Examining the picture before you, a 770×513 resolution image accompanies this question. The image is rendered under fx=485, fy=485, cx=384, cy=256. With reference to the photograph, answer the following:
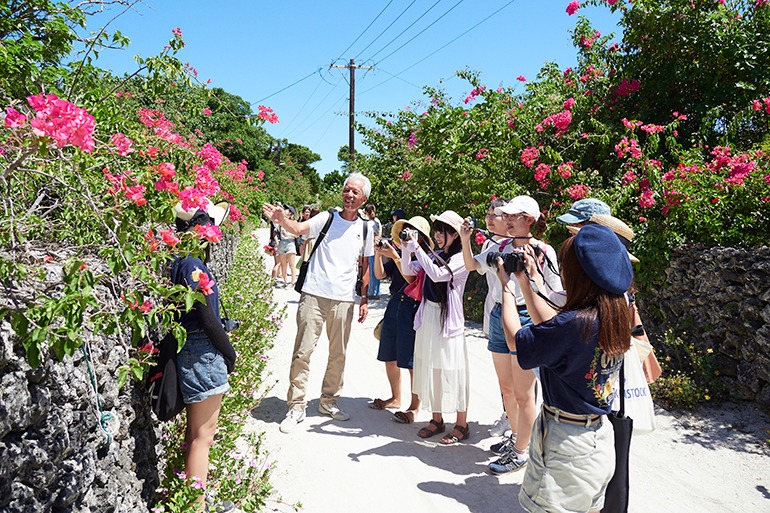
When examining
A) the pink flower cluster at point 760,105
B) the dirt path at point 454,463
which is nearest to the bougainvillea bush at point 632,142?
the pink flower cluster at point 760,105

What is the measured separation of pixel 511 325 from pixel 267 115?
1973 millimetres

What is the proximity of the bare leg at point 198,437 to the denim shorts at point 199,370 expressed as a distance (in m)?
0.07

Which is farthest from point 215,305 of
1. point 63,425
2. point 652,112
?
point 652,112

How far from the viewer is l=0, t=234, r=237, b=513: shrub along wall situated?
140cm

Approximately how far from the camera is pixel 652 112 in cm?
762

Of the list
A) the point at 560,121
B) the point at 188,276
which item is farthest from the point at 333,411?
the point at 560,121

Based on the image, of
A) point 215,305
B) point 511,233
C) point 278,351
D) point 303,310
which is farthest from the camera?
point 278,351

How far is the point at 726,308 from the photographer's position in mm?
4738

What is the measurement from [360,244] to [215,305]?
1.94 meters

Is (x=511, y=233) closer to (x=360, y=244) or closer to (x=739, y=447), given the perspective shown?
(x=360, y=244)

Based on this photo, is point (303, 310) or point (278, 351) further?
point (278, 351)

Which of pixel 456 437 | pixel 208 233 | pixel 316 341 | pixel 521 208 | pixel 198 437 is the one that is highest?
pixel 521 208

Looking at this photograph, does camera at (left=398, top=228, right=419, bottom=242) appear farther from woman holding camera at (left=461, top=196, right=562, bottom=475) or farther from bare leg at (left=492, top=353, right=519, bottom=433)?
bare leg at (left=492, top=353, right=519, bottom=433)

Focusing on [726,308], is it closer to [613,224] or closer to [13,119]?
[613,224]
